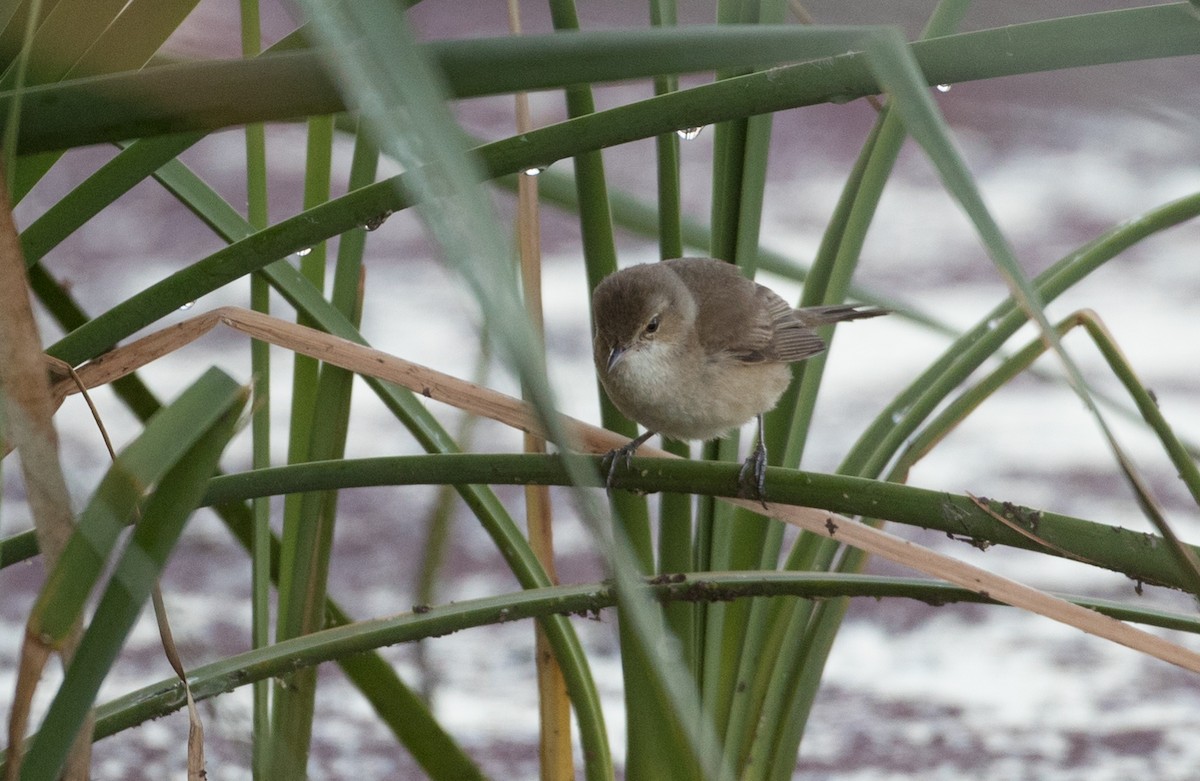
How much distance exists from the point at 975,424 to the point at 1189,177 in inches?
65.6

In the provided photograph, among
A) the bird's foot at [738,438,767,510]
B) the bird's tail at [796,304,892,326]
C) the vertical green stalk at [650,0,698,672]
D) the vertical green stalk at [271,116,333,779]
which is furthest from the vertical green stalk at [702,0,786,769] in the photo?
the vertical green stalk at [271,116,333,779]

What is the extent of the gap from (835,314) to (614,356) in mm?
336

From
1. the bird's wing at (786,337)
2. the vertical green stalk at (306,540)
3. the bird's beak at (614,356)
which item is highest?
the bird's wing at (786,337)

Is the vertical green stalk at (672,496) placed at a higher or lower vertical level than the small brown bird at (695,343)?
lower

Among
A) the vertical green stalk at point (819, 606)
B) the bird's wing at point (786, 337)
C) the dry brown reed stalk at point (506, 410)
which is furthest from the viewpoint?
the bird's wing at point (786, 337)

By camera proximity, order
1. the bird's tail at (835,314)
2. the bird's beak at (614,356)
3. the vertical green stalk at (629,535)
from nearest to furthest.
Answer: the vertical green stalk at (629,535) → the bird's tail at (835,314) → the bird's beak at (614,356)

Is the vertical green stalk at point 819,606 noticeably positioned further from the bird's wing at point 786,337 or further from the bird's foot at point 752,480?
the bird's wing at point 786,337

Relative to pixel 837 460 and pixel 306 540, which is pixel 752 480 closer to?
pixel 306 540

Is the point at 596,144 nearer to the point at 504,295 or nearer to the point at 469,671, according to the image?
the point at 504,295

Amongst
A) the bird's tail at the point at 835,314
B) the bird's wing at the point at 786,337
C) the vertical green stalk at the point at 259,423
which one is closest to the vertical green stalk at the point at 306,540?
the vertical green stalk at the point at 259,423

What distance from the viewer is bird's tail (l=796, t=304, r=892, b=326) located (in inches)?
67.5

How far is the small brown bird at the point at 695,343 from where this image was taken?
5.93 ft

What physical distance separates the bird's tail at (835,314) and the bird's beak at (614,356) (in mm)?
272

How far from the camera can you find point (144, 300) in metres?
1.05
